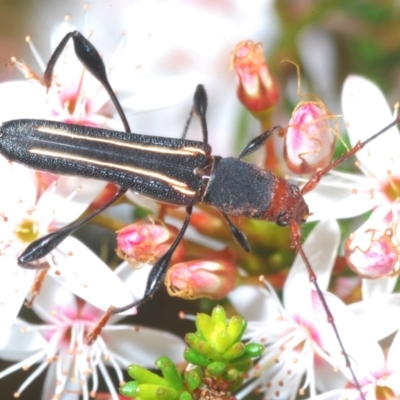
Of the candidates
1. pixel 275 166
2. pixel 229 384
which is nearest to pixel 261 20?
pixel 275 166

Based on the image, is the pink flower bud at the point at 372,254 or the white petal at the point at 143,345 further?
the white petal at the point at 143,345

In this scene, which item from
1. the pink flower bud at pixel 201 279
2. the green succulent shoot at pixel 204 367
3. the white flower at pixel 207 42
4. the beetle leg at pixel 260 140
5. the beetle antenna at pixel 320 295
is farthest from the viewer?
the white flower at pixel 207 42

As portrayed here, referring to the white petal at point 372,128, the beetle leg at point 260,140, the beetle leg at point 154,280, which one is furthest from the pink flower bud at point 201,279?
the white petal at point 372,128

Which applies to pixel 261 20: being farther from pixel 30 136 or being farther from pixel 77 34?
pixel 30 136

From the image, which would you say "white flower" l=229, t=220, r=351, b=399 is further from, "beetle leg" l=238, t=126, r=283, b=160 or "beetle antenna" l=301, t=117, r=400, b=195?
"beetle leg" l=238, t=126, r=283, b=160

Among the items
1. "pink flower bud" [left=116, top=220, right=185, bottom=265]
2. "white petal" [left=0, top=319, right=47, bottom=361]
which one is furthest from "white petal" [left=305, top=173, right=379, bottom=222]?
"white petal" [left=0, top=319, right=47, bottom=361]

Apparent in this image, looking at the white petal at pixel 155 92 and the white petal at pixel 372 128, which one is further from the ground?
the white petal at pixel 155 92

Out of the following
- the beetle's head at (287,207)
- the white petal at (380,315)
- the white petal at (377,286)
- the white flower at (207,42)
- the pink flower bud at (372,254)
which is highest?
the white flower at (207,42)

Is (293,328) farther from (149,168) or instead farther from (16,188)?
(16,188)

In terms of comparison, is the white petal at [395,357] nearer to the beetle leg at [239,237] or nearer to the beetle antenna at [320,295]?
the beetle antenna at [320,295]
